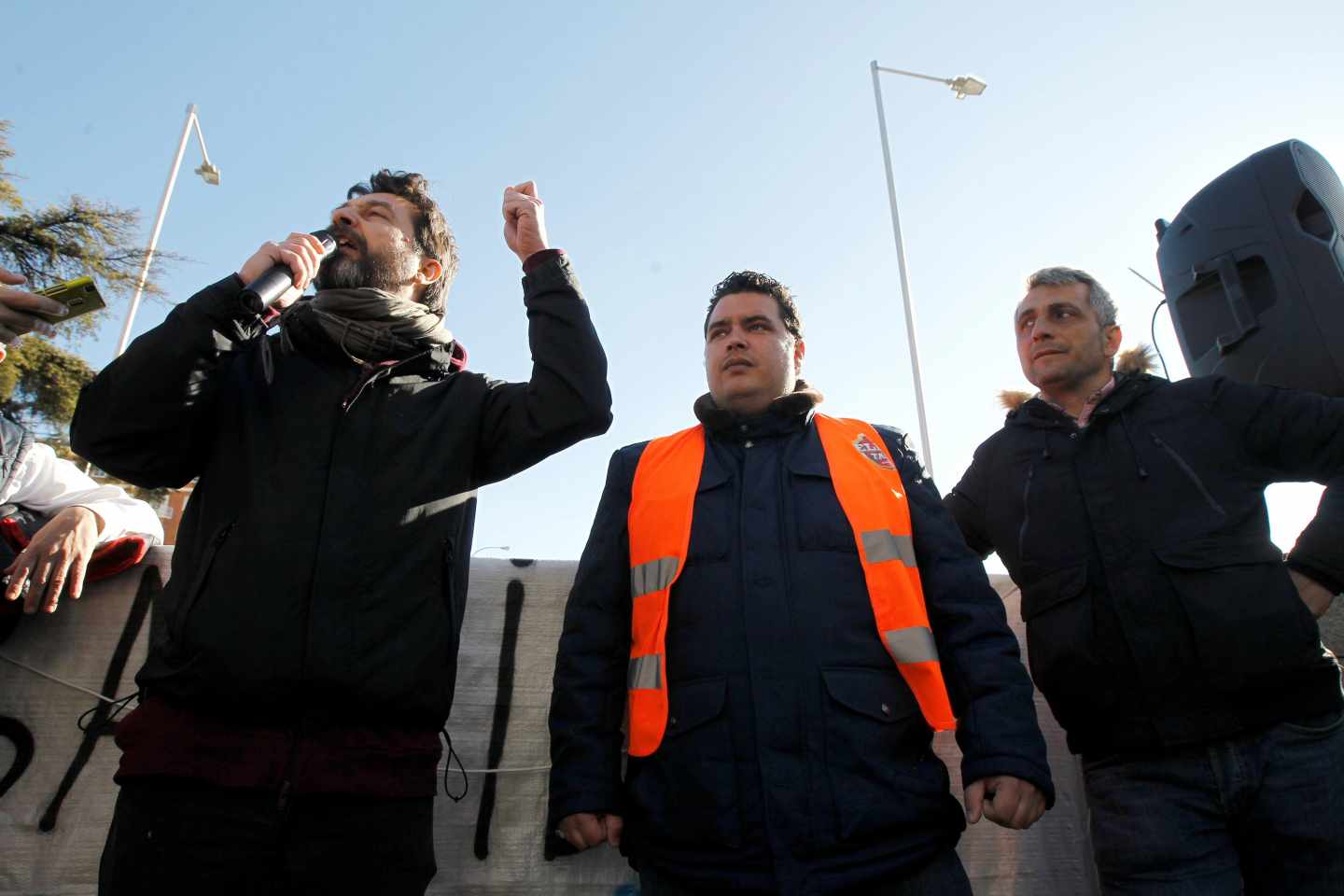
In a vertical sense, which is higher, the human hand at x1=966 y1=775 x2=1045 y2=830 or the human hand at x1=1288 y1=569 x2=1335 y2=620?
the human hand at x1=1288 y1=569 x2=1335 y2=620

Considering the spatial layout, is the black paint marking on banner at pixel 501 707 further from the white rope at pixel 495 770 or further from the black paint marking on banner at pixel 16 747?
the black paint marking on banner at pixel 16 747

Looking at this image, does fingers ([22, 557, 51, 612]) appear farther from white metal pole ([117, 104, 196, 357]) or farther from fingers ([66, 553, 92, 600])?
white metal pole ([117, 104, 196, 357])

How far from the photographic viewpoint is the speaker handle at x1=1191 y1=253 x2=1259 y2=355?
3051 mm

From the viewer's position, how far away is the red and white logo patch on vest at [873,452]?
262 cm

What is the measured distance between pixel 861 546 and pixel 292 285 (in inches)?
62.7

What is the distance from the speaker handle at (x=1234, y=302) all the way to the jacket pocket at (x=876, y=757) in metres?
1.86

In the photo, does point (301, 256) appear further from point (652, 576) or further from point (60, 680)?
point (60, 680)

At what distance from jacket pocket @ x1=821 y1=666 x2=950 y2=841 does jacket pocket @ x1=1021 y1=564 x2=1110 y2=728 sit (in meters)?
0.63

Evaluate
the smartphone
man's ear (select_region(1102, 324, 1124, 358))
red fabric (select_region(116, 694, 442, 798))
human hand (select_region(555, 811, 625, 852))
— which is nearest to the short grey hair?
man's ear (select_region(1102, 324, 1124, 358))

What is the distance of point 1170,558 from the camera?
99.7 inches

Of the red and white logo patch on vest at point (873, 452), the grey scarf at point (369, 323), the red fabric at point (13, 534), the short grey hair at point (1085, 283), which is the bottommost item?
the red fabric at point (13, 534)

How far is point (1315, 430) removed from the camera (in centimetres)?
266

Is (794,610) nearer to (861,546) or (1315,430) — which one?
(861,546)

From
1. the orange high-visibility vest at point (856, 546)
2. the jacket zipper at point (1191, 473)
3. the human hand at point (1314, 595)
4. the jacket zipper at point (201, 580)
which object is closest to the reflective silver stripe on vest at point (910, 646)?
the orange high-visibility vest at point (856, 546)
